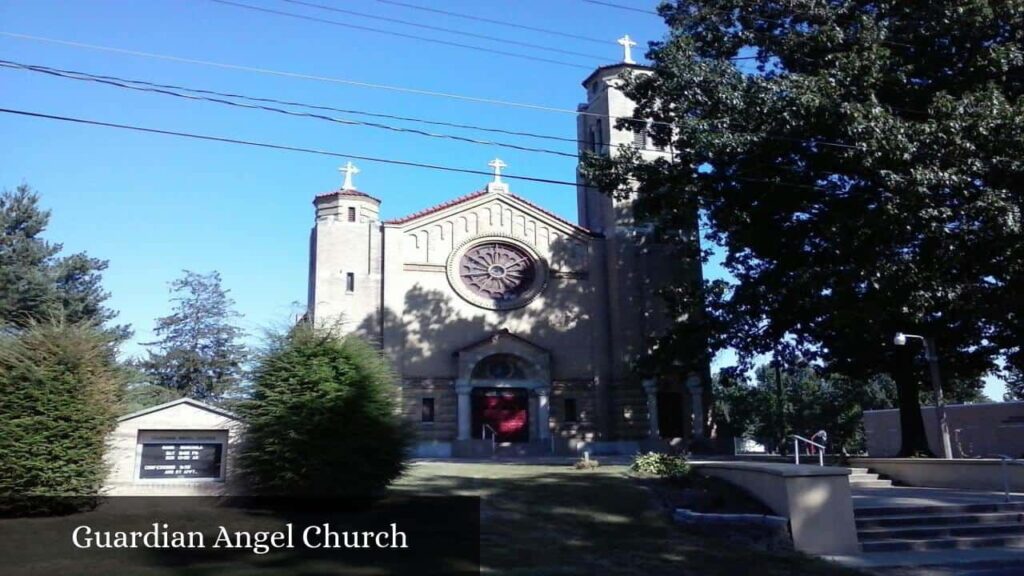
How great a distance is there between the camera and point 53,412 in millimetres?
11953

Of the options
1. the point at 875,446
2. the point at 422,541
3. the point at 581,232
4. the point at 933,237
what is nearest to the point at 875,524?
the point at 422,541

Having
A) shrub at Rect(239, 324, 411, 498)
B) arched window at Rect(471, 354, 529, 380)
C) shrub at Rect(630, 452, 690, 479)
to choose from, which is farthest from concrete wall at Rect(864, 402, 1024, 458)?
shrub at Rect(239, 324, 411, 498)

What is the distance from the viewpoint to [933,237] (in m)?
17.4

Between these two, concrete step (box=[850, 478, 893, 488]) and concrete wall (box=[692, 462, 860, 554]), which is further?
concrete step (box=[850, 478, 893, 488])

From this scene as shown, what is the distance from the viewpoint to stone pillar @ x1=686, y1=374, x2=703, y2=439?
105 ft

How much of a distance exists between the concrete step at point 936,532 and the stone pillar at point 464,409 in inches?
803

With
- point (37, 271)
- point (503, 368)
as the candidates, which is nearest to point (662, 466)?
point (503, 368)

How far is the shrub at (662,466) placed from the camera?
1492cm

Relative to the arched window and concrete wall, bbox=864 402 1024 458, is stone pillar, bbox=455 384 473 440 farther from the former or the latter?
concrete wall, bbox=864 402 1024 458

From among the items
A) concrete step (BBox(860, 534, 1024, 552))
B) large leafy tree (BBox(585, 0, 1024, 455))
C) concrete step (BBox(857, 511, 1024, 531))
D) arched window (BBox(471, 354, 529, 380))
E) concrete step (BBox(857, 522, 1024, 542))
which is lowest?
concrete step (BBox(860, 534, 1024, 552))

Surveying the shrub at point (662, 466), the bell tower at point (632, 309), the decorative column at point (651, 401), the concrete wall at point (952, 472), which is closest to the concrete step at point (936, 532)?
the concrete wall at point (952, 472)

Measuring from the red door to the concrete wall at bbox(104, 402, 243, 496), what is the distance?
59.2ft

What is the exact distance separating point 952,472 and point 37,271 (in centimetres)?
4019

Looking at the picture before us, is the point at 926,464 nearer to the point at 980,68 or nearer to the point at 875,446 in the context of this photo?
the point at 980,68
